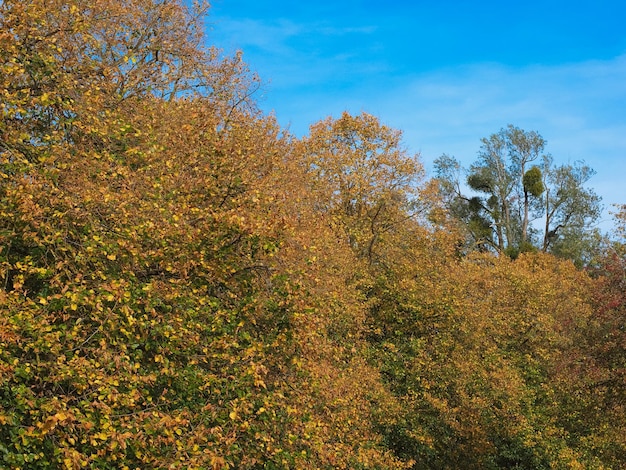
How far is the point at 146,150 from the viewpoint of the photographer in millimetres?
14383

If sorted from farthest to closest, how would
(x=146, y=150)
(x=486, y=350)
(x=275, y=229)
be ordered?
(x=486, y=350) < (x=146, y=150) < (x=275, y=229)

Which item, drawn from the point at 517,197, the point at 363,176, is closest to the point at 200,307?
the point at 363,176

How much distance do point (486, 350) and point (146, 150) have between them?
23.5m

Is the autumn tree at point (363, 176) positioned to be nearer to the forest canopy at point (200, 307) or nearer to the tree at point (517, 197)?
the forest canopy at point (200, 307)

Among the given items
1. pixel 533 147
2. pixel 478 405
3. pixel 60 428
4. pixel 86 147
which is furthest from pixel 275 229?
pixel 533 147

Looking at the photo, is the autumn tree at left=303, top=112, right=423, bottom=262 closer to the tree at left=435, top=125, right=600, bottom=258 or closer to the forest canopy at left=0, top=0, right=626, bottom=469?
the forest canopy at left=0, top=0, right=626, bottom=469

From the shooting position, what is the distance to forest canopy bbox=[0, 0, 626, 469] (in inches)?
403

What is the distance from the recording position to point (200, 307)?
13.0 meters

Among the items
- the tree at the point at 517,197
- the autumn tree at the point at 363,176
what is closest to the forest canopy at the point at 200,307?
the autumn tree at the point at 363,176

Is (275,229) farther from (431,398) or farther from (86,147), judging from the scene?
(431,398)

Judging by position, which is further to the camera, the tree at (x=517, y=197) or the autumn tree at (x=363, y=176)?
the tree at (x=517, y=197)

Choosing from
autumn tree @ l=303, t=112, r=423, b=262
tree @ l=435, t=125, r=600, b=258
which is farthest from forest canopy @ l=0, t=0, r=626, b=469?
tree @ l=435, t=125, r=600, b=258

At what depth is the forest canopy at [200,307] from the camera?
403 inches

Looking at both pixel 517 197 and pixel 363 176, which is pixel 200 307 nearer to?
pixel 363 176
